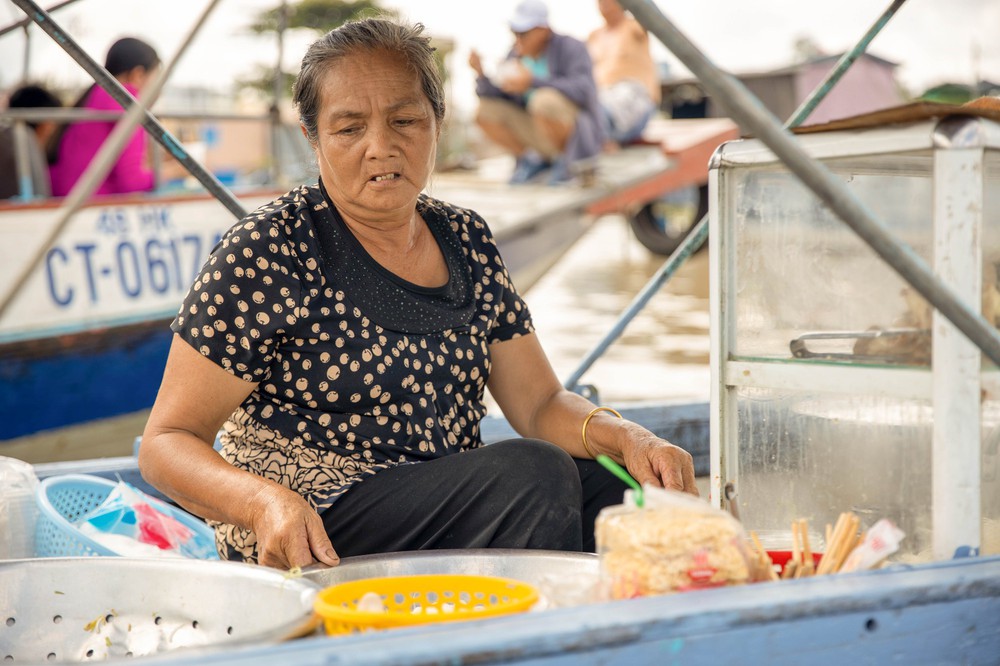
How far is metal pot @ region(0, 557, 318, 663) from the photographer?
1.29 meters

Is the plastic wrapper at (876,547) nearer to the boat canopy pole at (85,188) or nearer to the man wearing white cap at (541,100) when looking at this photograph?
the boat canopy pole at (85,188)

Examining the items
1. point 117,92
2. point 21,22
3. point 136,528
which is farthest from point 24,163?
point 136,528

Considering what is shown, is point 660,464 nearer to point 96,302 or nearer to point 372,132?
point 372,132

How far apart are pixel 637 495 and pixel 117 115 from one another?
3992 mm

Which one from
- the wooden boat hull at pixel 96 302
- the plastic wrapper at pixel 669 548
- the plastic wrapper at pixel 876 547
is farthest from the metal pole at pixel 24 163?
the plastic wrapper at pixel 876 547

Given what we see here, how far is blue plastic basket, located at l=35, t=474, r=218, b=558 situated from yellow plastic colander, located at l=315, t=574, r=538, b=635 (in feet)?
2.44

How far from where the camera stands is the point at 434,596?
1.30m

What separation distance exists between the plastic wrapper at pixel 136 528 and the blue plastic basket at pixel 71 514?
0.04 meters

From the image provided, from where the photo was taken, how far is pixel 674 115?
12.7 m

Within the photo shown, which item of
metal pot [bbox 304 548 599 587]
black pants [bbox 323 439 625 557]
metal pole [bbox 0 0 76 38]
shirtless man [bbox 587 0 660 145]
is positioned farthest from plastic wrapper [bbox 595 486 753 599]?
shirtless man [bbox 587 0 660 145]

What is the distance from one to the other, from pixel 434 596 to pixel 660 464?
48 centimetres

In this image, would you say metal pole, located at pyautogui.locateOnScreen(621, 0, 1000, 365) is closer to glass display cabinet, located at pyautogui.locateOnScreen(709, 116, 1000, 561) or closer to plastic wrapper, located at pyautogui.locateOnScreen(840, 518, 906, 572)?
glass display cabinet, located at pyautogui.locateOnScreen(709, 116, 1000, 561)

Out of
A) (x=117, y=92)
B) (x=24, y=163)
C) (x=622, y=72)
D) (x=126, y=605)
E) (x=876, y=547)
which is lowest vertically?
(x=126, y=605)

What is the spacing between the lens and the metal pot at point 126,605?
129 cm
